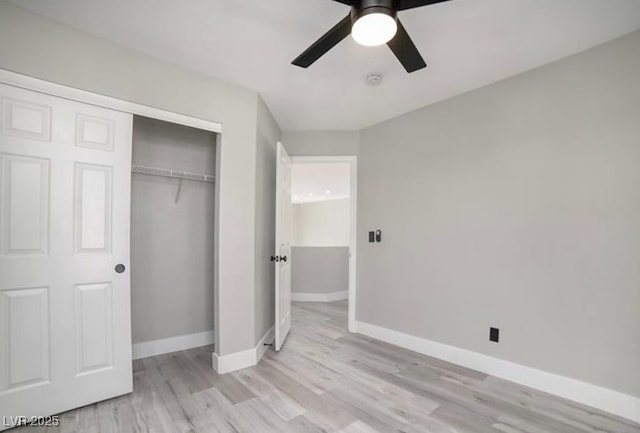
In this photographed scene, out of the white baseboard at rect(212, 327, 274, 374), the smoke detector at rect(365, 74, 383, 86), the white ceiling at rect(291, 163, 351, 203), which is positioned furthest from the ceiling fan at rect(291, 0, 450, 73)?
the white ceiling at rect(291, 163, 351, 203)

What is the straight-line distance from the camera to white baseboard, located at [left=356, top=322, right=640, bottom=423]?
1.99 meters

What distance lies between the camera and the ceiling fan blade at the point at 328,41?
4.90 feet

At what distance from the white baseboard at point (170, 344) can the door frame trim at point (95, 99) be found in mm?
2134

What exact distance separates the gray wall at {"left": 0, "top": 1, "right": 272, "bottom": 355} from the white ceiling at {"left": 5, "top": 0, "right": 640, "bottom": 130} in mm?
91

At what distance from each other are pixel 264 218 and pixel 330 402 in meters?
1.82

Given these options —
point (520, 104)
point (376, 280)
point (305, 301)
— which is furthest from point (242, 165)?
point (305, 301)

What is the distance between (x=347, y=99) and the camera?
9.83ft

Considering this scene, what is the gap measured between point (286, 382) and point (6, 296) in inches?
76.5

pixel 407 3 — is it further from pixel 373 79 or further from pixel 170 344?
pixel 170 344

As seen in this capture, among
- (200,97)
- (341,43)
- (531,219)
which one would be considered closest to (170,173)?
(200,97)

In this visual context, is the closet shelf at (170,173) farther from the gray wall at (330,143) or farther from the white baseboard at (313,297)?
the white baseboard at (313,297)

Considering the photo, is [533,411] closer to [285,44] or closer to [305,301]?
[285,44]

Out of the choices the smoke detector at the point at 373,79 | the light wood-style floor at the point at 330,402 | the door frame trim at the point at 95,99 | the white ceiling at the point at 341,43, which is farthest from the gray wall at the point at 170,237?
the smoke detector at the point at 373,79

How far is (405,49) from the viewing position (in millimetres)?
1654
